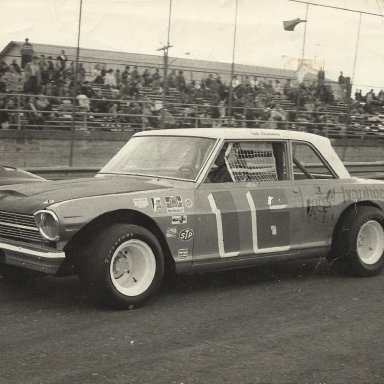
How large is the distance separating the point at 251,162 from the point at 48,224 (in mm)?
2020

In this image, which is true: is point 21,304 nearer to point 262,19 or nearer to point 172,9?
point 172,9

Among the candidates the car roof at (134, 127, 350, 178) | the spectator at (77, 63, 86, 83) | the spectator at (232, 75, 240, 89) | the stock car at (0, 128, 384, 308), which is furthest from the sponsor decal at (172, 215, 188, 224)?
the spectator at (232, 75, 240, 89)

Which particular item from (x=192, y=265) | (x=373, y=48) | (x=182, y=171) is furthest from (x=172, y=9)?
(x=192, y=265)

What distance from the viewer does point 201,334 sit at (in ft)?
14.9

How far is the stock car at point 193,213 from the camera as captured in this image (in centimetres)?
504

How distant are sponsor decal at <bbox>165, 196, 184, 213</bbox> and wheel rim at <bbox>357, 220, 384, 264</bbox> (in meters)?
2.16

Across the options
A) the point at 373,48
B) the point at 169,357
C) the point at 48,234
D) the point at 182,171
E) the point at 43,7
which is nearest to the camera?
the point at 169,357

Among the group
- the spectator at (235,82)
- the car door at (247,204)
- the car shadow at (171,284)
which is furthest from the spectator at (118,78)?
the car door at (247,204)

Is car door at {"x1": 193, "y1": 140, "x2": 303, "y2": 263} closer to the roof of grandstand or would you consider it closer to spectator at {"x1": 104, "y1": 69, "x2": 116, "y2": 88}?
the roof of grandstand

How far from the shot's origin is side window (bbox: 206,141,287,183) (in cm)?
594

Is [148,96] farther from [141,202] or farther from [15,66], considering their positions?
[141,202]

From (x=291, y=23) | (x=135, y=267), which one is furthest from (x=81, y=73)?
(x=135, y=267)

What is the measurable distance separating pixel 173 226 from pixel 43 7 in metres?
6.15

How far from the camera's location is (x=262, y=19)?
38.5ft
